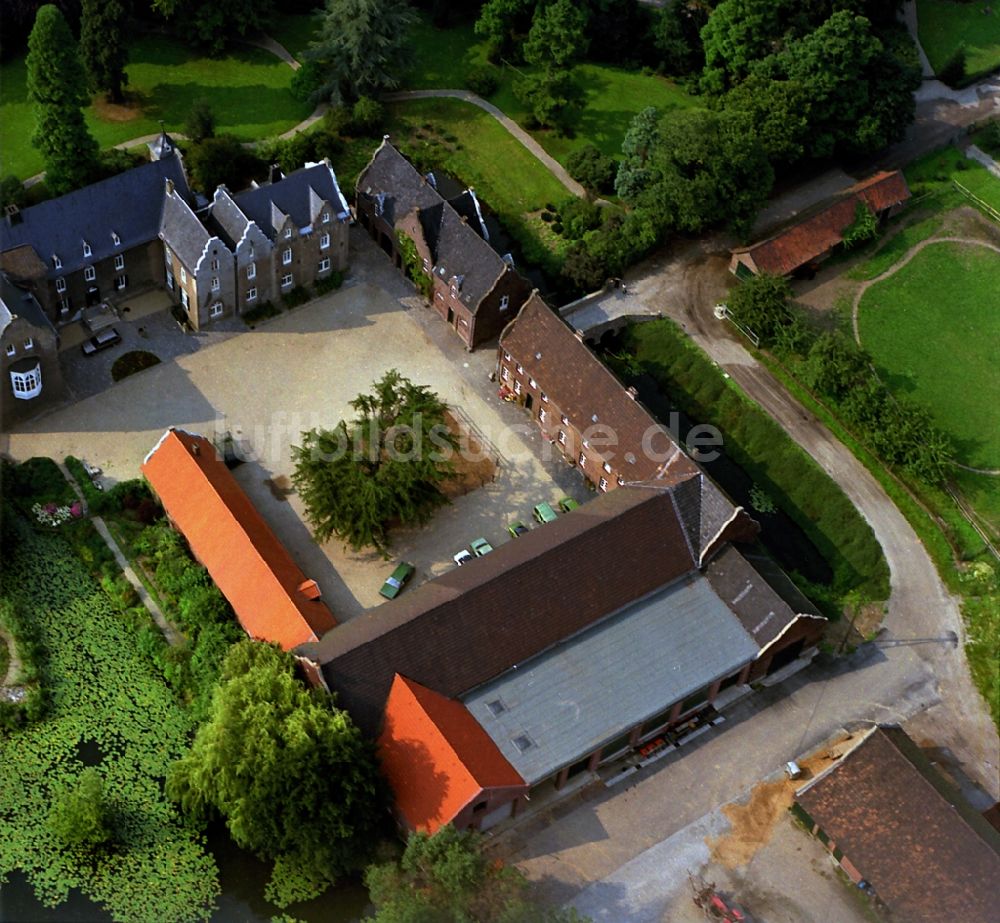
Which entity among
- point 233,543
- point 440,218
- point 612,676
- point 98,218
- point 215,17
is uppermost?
point 440,218

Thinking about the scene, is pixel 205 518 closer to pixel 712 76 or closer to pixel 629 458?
pixel 629 458

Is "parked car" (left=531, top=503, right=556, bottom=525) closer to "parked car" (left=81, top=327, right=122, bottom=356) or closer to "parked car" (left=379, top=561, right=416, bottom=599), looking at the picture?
"parked car" (left=379, top=561, right=416, bottom=599)

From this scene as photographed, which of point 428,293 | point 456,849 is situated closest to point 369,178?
point 428,293

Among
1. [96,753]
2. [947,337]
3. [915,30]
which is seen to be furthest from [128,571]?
[915,30]

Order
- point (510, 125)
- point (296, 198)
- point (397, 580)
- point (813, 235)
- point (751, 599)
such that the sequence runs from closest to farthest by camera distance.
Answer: point (751, 599) < point (397, 580) < point (296, 198) < point (813, 235) < point (510, 125)

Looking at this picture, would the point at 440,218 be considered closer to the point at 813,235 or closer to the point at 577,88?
the point at 577,88

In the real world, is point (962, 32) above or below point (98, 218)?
above
